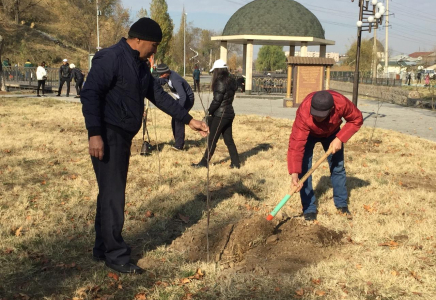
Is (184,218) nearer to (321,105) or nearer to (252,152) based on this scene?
(321,105)

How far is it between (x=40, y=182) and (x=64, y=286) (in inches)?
135

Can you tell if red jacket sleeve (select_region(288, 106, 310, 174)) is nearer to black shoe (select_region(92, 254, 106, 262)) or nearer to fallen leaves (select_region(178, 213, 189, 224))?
fallen leaves (select_region(178, 213, 189, 224))

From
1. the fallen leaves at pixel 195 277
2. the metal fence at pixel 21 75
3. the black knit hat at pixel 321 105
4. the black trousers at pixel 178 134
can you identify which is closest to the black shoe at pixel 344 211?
the black knit hat at pixel 321 105

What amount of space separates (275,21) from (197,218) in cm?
2503

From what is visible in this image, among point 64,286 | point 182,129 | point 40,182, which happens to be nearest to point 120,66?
point 64,286

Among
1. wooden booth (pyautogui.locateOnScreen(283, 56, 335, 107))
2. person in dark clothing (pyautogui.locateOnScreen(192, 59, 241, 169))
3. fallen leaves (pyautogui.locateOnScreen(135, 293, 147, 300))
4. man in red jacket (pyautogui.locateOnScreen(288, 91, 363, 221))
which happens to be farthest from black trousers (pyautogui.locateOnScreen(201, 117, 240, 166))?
wooden booth (pyautogui.locateOnScreen(283, 56, 335, 107))

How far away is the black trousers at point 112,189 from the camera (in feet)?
11.5

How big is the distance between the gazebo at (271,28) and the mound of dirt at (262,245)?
23.4 m

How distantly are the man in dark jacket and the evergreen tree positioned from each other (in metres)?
43.6

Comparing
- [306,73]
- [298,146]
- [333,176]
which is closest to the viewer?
[298,146]

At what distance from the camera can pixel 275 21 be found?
28312 mm

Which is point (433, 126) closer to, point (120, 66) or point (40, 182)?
point (40, 182)

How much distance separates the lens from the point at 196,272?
381 cm

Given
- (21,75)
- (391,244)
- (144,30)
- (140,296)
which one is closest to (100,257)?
(140,296)
